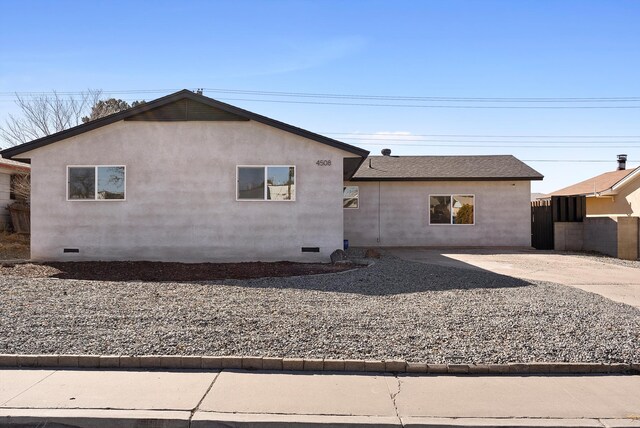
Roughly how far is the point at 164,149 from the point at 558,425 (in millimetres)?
12562

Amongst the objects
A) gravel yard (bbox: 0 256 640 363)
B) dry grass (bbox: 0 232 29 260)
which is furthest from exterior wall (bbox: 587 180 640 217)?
dry grass (bbox: 0 232 29 260)

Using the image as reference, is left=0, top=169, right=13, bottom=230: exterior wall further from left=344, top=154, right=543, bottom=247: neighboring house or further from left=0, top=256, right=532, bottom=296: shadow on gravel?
left=344, top=154, right=543, bottom=247: neighboring house

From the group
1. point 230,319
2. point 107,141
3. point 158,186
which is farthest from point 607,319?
point 107,141

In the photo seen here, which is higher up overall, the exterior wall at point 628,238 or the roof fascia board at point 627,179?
the roof fascia board at point 627,179

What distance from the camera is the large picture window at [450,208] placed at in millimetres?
20047

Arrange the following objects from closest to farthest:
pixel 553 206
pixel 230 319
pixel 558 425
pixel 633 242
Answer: pixel 558 425 < pixel 230 319 < pixel 633 242 < pixel 553 206

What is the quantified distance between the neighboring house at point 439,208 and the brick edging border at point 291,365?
591 inches

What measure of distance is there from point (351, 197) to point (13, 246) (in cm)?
1302

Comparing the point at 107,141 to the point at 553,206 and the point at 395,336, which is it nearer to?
the point at 395,336

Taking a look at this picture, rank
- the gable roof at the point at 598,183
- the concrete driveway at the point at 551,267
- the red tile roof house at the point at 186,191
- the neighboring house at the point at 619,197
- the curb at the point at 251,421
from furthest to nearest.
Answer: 1. the gable roof at the point at 598,183
2. the neighboring house at the point at 619,197
3. the red tile roof house at the point at 186,191
4. the concrete driveway at the point at 551,267
5. the curb at the point at 251,421

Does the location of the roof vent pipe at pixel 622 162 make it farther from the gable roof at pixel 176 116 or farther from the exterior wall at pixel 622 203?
the gable roof at pixel 176 116

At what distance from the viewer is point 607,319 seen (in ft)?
22.7

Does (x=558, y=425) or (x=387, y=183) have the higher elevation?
(x=387, y=183)

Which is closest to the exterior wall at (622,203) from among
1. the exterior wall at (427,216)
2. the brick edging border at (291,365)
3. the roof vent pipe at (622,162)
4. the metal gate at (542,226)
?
the metal gate at (542,226)
